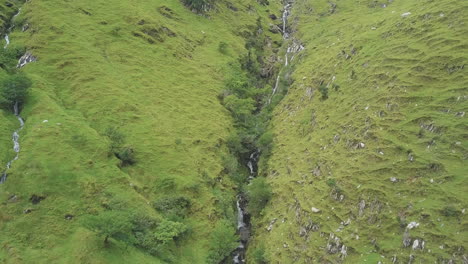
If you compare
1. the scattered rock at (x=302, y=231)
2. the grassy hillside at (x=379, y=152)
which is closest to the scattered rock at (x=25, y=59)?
the grassy hillside at (x=379, y=152)

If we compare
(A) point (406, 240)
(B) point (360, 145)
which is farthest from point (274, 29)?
(A) point (406, 240)

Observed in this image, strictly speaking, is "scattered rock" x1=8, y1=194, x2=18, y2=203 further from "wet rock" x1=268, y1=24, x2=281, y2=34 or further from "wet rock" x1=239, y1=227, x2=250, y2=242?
"wet rock" x1=268, y1=24, x2=281, y2=34

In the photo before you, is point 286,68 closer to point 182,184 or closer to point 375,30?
point 375,30

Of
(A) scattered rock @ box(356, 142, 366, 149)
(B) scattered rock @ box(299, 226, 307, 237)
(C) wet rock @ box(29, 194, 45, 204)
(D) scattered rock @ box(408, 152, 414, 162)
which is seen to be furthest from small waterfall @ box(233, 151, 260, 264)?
(C) wet rock @ box(29, 194, 45, 204)

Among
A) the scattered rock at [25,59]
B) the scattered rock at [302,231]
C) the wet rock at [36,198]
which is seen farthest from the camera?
the scattered rock at [25,59]

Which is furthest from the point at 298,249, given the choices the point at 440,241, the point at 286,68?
the point at 286,68

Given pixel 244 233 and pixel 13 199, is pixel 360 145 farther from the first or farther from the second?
pixel 13 199

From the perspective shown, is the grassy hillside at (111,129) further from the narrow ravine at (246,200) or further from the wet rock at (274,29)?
the wet rock at (274,29)
